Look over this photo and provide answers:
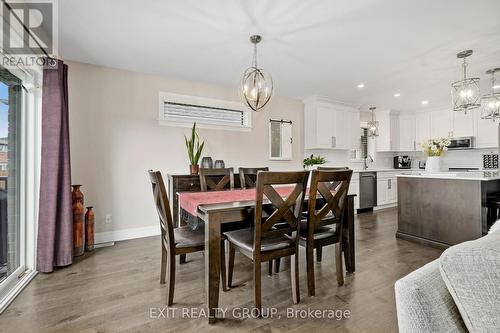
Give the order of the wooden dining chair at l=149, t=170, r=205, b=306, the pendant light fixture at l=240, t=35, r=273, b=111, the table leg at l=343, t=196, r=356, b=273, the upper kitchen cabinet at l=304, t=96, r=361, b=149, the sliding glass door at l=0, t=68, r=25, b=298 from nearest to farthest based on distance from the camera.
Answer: the wooden dining chair at l=149, t=170, r=205, b=306
the sliding glass door at l=0, t=68, r=25, b=298
the table leg at l=343, t=196, r=356, b=273
the pendant light fixture at l=240, t=35, r=273, b=111
the upper kitchen cabinet at l=304, t=96, r=361, b=149

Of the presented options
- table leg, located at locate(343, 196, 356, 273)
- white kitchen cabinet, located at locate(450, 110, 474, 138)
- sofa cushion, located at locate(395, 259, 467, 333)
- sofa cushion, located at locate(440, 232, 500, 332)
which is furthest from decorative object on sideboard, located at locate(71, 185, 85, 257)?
white kitchen cabinet, located at locate(450, 110, 474, 138)

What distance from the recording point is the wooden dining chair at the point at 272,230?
5.28ft

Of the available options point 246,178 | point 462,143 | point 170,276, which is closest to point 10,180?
point 170,276

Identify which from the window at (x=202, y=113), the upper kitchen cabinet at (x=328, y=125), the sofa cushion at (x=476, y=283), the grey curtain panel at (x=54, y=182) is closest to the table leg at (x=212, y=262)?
the sofa cushion at (x=476, y=283)

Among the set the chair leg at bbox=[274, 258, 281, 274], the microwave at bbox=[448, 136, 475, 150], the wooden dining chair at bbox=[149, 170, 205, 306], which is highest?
the microwave at bbox=[448, 136, 475, 150]

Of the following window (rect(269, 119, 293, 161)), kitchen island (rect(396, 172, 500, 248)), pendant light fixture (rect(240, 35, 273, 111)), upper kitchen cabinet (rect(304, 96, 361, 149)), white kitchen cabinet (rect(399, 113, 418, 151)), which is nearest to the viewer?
pendant light fixture (rect(240, 35, 273, 111))

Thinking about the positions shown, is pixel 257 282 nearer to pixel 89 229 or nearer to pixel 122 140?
pixel 89 229

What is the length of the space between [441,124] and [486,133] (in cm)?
85

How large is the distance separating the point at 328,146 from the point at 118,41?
13.4ft

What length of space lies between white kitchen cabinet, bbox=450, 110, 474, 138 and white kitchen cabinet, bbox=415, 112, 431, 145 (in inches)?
19.2

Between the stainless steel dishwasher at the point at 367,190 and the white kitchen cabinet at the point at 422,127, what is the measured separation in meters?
1.89

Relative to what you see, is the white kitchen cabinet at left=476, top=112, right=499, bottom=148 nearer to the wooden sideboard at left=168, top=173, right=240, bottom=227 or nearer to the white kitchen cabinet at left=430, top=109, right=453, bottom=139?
the white kitchen cabinet at left=430, top=109, right=453, bottom=139

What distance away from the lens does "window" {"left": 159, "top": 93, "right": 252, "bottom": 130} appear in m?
3.80

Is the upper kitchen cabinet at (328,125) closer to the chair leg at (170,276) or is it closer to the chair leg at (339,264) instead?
the chair leg at (339,264)
